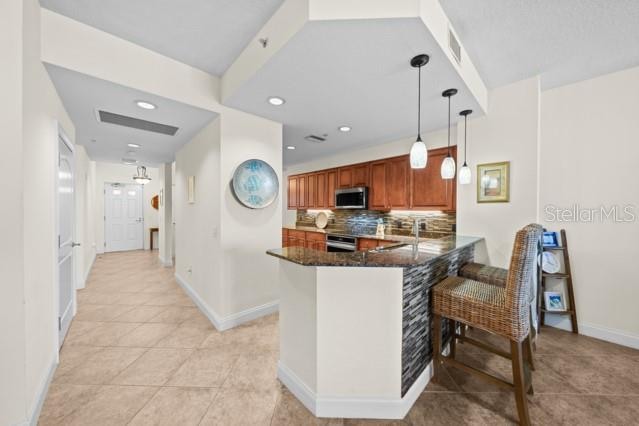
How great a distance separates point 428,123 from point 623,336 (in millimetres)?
2869

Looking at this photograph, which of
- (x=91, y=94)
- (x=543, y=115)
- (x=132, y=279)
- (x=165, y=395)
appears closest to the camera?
(x=165, y=395)

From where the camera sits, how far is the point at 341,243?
4316 millimetres

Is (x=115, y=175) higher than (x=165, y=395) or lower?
higher

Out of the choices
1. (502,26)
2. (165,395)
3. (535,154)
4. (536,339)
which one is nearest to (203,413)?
(165,395)

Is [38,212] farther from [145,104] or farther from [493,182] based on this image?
[493,182]

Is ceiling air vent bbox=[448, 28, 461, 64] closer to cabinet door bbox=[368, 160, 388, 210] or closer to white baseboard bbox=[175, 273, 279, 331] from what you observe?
cabinet door bbox=[368, 160, 388, 210]

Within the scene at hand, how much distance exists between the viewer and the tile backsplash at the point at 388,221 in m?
3.62

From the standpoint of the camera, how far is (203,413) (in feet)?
5.11

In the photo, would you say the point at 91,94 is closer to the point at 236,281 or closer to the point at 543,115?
the point at 236,281

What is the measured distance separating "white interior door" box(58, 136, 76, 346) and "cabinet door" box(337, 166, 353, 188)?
12.3ft

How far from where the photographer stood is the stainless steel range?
4148 mm

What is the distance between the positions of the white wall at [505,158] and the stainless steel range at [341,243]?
1675 millimetres

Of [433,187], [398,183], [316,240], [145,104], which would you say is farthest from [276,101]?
[316,240]

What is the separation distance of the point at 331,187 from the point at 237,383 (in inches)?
146
